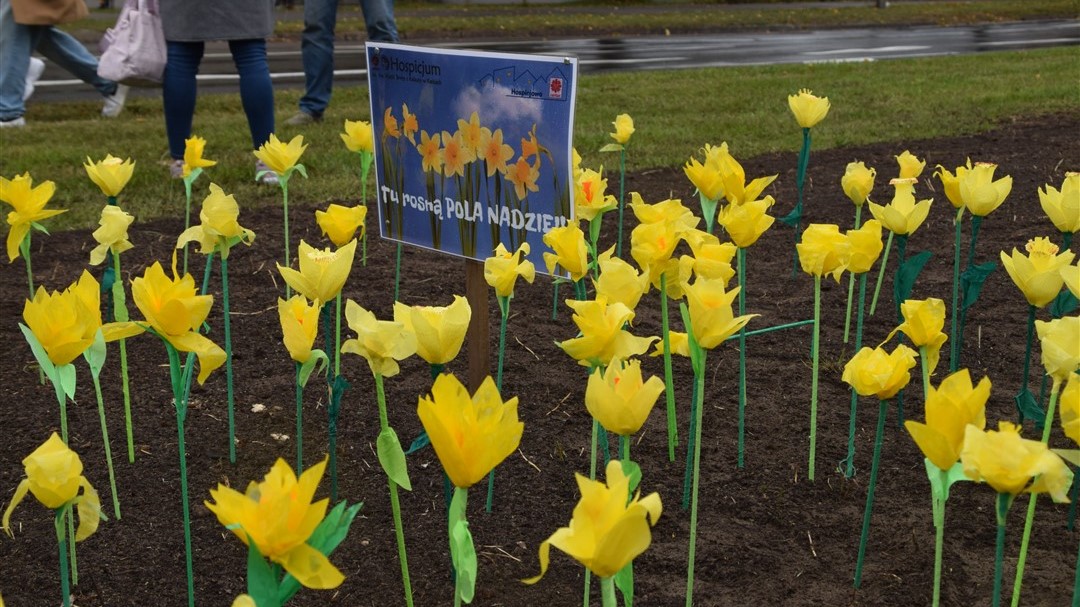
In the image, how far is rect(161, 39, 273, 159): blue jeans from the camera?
5211mm

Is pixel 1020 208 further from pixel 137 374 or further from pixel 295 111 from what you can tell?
pixel 295 111

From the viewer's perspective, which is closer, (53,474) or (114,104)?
(53,474)

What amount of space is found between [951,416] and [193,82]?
4.42 metres

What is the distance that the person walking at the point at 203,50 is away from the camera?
5090mm

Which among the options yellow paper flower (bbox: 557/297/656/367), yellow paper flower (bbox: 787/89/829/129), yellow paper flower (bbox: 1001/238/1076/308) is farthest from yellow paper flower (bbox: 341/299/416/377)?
yellow paper flower (bbox: 787/89/829/129)

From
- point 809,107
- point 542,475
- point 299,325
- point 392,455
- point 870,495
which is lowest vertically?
point 542,475

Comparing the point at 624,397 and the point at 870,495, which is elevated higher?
the point at 624,397

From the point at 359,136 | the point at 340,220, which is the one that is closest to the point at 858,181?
the point at 340,220

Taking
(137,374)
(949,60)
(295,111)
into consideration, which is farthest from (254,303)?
(949,60)

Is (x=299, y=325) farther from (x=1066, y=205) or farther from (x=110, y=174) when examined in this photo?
(x=1066, y=205)

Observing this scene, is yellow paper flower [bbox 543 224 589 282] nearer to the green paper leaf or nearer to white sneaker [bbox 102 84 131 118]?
the green paper leaf

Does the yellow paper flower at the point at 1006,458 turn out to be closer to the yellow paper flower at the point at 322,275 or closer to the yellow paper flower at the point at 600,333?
the yellow paper flower at the point at 600,333

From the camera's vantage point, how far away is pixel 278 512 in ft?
4.10

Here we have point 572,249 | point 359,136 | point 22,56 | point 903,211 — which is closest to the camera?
point 572,249
